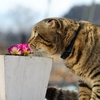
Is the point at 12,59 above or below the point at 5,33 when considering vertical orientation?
above

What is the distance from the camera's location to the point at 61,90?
2973mm

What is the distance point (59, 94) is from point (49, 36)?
0.63 m

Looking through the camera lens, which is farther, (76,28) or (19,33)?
(19,33)

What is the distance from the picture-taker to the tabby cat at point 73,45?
2.50 m

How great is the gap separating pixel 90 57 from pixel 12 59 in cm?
55

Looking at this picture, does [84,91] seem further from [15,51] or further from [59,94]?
[15,51]

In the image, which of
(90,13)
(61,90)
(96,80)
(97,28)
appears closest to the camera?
(96,80)

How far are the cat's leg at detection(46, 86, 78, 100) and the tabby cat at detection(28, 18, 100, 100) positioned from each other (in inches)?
14.3

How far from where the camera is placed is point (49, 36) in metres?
2.50

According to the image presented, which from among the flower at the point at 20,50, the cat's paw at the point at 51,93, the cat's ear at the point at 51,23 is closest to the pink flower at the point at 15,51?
the flower at the point at 20,50

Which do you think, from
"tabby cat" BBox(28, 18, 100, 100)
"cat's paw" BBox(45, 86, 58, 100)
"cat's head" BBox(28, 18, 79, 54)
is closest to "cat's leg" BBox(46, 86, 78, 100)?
"cat's paw" BBox(45, 86, 58, 100)

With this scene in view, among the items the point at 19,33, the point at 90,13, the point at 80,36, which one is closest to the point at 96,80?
the point at 80,36

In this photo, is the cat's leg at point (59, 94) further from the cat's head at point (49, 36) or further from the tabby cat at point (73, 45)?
the cat's head at point (49, 36)

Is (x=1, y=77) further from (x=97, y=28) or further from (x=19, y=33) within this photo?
(x=19, y=33)
